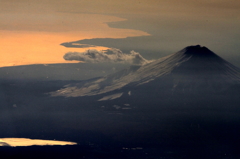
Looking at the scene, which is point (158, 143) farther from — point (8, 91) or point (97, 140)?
point (8, 91)

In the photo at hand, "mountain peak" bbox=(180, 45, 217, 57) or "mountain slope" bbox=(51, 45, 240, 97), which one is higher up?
"mountain peak" bbox=(180, 45, 217, 57)

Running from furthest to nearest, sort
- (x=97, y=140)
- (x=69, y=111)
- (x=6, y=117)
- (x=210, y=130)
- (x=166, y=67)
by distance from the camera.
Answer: (x=166, y=67), (x=69, y=111), (x=6, y=117), (x=210, y=130), (x=97, y=140)

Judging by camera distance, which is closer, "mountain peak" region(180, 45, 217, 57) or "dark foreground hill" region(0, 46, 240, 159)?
"dark foreground hill" region(0, 46, 240, 159)

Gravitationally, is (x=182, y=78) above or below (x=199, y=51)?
below

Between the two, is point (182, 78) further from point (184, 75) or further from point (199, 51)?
point (199, 51)

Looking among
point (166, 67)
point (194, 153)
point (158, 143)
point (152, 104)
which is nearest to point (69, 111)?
point (152, 104)

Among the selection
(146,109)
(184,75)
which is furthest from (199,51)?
(146,109)

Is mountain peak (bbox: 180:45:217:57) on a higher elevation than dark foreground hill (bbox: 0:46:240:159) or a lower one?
higher
